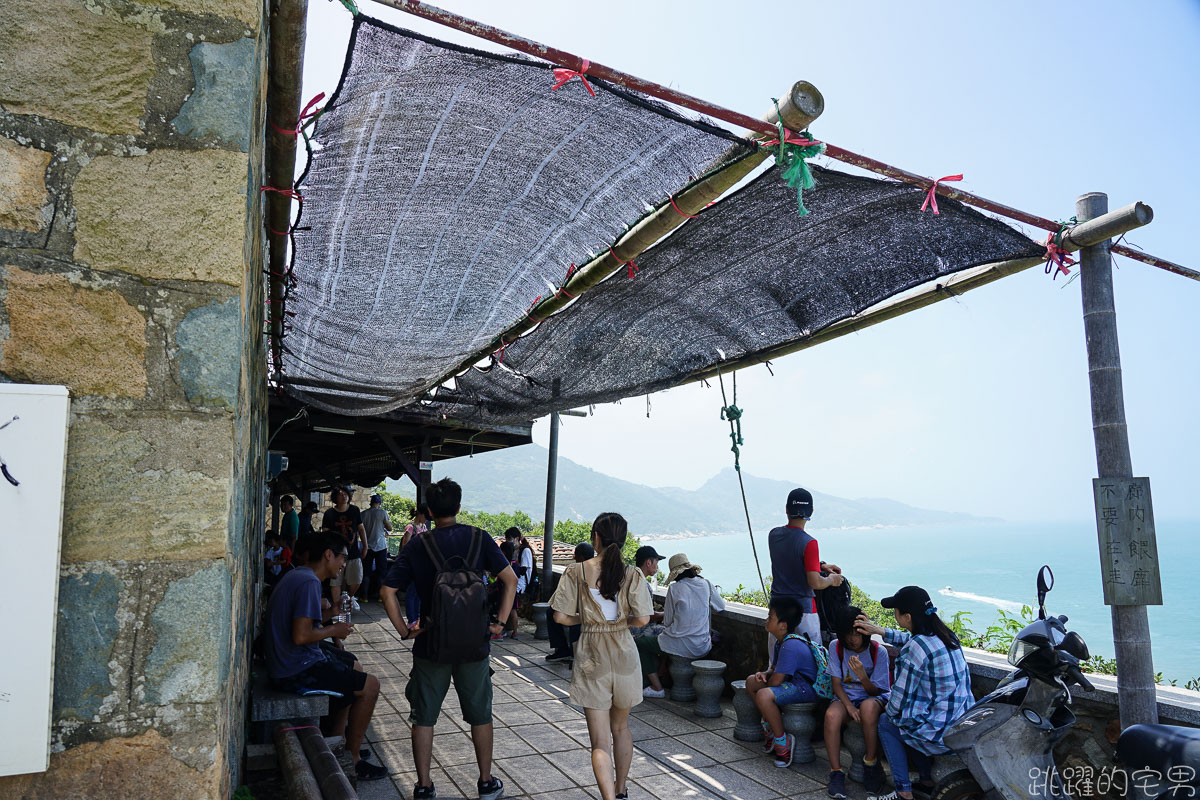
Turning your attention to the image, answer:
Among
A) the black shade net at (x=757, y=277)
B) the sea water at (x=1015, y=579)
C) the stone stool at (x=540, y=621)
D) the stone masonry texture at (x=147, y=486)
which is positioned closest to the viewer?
the stone masonry texture at (x=147, y=486)

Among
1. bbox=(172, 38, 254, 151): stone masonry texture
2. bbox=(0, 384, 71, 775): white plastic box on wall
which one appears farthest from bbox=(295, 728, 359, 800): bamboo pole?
bbox=(172, 38, 254, 151): stone masonry texture

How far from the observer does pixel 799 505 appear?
432 cm

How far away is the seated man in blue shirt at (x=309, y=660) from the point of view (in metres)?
3.62

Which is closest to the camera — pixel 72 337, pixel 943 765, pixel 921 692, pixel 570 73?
pixel 72 337

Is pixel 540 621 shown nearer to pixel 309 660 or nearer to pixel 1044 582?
pixel 309 660

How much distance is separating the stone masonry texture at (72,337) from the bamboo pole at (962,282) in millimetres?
3384

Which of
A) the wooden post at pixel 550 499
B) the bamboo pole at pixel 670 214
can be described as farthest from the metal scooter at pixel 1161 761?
the wooden post at pixel 550 499

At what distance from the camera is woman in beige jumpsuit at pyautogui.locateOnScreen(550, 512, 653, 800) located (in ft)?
10.7

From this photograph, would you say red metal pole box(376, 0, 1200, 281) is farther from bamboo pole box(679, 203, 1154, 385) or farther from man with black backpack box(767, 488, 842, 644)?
man with black backpack box(767, 488, 842, 644)

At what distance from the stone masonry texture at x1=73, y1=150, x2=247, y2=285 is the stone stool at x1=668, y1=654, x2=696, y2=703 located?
4342 mm

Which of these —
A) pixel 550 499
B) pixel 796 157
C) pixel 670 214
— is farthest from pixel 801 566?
pixel 550 499

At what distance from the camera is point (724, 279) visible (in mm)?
3744

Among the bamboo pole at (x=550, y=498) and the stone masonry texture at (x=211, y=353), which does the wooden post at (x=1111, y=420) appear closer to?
the stone masonry texture at (x=211, y=353)

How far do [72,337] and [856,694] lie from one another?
3.59 meters
